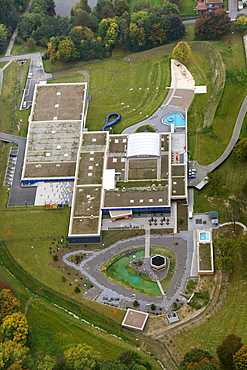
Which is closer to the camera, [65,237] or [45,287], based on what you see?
[45,287]

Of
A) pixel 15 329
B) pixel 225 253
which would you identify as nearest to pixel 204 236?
pixel 225 253

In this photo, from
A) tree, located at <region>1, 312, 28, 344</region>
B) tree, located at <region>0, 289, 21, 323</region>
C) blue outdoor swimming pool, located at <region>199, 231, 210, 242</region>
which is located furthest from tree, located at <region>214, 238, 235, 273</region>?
tree, located at <region>0, 289, 21, 323</region>

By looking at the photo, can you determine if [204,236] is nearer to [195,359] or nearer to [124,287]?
[124,287]

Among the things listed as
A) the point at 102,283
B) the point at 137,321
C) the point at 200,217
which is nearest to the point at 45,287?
the point at 102,283

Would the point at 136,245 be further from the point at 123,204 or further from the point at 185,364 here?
the point at 185,364

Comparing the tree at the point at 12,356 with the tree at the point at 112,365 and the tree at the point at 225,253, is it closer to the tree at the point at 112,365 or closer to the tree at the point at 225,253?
the tree at the point at 112,365

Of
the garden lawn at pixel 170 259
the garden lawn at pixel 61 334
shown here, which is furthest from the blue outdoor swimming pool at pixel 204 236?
the garden lawn at pixel 61 334

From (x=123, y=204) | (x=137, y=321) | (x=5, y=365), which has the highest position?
(x=123, y=204)
